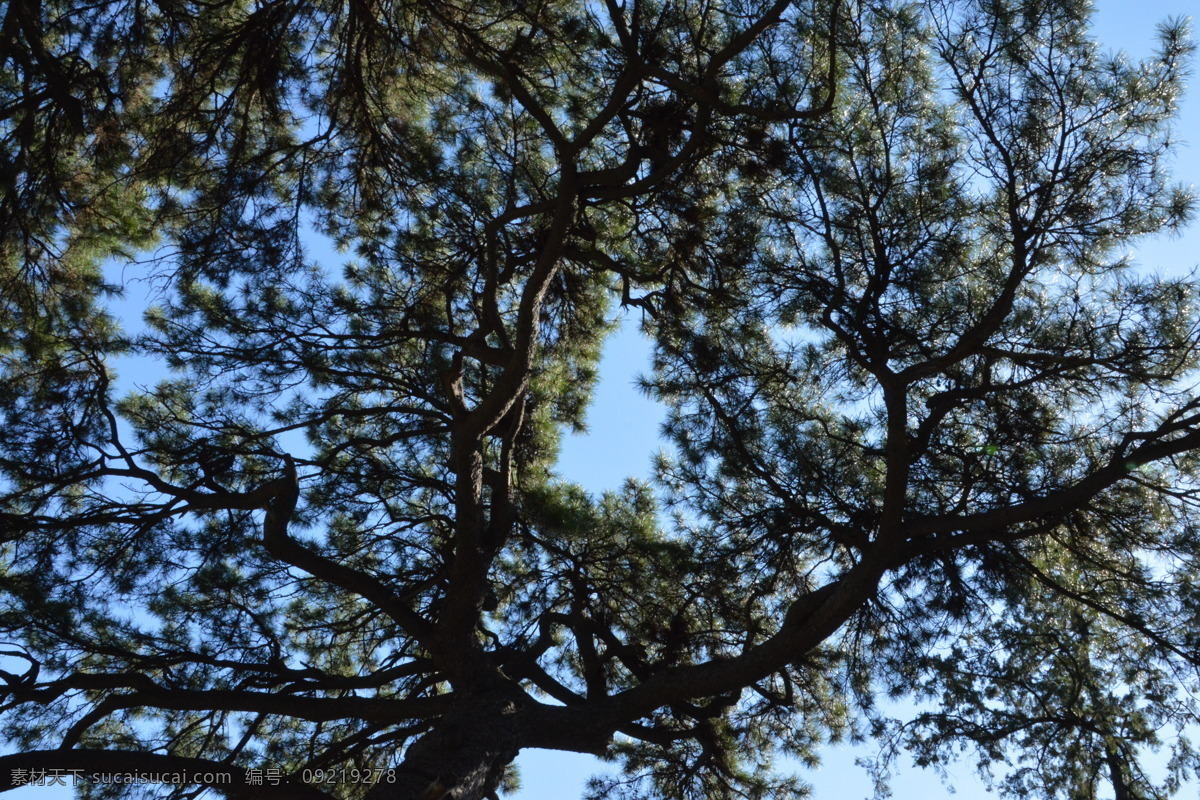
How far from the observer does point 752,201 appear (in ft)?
14.2

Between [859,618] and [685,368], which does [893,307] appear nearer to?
[685,368]

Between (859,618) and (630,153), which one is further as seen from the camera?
(859,618)

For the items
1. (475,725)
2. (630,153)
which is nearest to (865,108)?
(630,153)

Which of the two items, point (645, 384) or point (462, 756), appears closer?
point (462, 756)

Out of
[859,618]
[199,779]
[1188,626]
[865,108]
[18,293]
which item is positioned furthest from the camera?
[18,293]

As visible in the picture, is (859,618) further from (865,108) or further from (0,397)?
(0,397)

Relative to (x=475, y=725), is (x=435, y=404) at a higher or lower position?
higher

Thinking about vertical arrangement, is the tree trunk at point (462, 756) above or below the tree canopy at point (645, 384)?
below

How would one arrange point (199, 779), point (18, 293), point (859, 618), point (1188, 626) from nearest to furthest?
1. point (199, 779)
2. point (1188, 626)
3. point (859, 618)
4. point (18, 293)

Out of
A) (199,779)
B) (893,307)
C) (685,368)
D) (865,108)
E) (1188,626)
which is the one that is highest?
(865,108)

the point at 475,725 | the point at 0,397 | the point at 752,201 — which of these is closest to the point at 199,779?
the point at 475,725

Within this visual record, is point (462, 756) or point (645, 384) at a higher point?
point (645, 384)

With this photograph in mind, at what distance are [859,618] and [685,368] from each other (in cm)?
151

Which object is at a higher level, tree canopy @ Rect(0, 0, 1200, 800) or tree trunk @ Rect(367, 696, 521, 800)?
tree canopy @ Rect(0, 0, 1200, 800)
